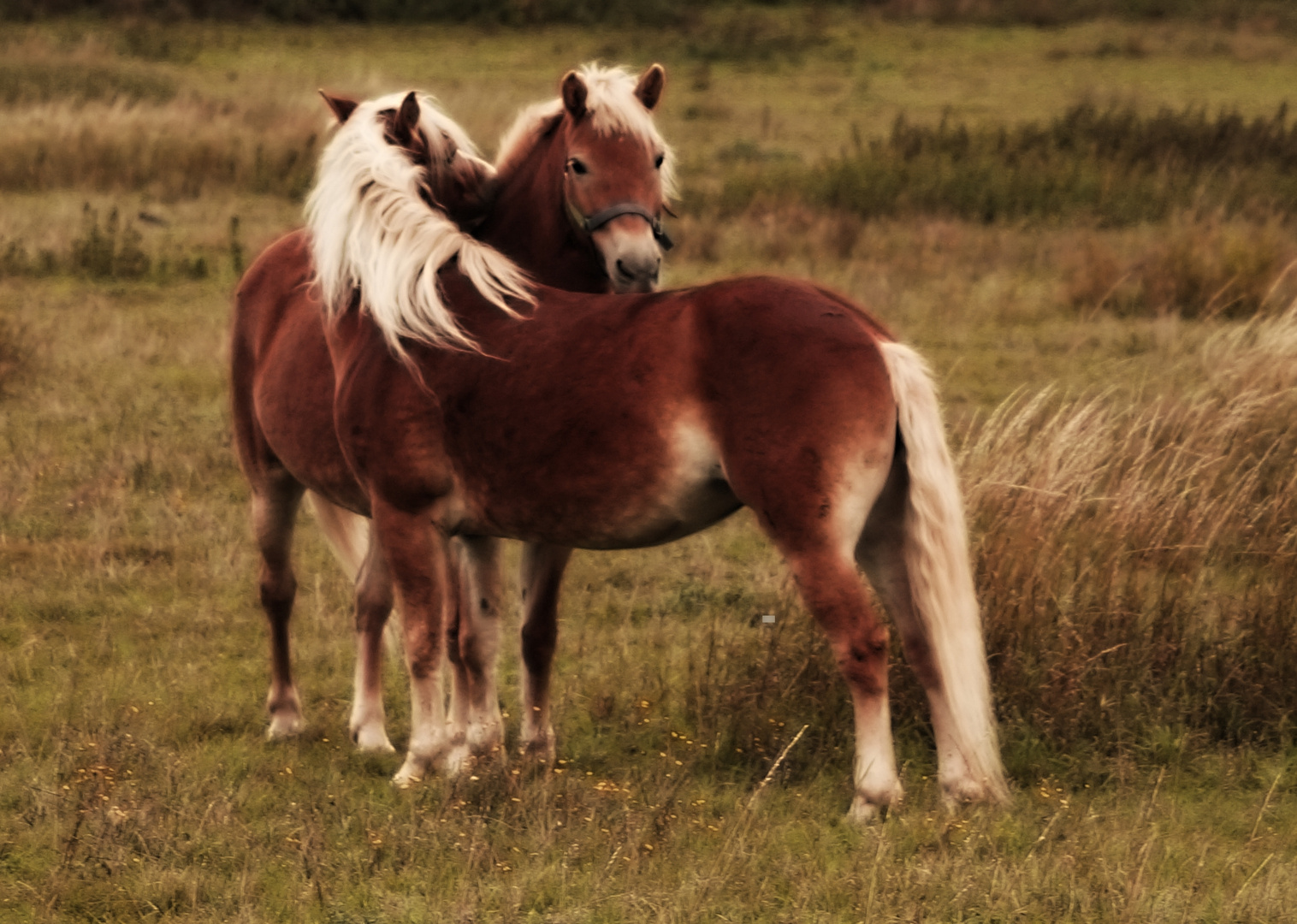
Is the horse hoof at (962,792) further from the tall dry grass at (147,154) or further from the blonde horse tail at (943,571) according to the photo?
the tall dry grass at (147,154)

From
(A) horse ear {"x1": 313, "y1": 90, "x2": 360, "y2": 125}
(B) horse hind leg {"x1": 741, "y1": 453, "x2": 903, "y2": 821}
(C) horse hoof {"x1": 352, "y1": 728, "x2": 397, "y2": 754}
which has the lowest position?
(C) horse hoof {"x1": 352, "y1": 728, "x2": 397, "y2": 754}

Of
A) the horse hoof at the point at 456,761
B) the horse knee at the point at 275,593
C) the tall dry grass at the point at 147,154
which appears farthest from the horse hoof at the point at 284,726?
the tall dry grass at the point at 147,154

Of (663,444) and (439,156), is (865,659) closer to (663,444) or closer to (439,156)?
(663,444)

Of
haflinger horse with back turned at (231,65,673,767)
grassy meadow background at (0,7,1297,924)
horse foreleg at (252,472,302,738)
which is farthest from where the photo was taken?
horse foreleg at (252,472,302,738)

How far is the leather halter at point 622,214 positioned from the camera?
15.1 ft

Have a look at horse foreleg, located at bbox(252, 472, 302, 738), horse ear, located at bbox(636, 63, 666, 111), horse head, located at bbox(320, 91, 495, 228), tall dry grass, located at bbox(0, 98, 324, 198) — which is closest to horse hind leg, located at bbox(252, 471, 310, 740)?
horse foreleg, located at bbox(252, 472, 302, 738)

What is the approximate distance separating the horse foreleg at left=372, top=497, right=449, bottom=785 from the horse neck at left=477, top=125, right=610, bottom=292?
0.93 m

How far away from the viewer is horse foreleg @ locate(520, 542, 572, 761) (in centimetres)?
473

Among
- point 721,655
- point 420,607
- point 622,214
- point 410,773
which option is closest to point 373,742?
point 410,773

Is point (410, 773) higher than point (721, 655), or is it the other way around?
point (410, 773)

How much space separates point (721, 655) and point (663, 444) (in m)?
1.68

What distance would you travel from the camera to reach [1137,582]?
16.5 ft

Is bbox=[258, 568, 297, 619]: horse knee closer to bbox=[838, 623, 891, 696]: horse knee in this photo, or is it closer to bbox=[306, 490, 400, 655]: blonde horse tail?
bbox=[306, 490, 400, 655]: blonde horse tail

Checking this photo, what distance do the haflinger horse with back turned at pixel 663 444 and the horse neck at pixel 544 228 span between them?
545mm
